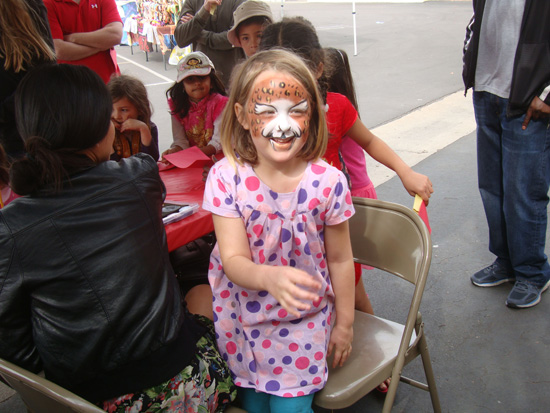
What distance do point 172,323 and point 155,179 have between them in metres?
0.41

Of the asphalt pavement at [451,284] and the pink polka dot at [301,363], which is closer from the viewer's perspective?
the pink polka dot at [301,363]

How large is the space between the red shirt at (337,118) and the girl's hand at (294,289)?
990 millimetres

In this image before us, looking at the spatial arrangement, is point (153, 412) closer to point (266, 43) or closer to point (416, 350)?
point (416, 350)

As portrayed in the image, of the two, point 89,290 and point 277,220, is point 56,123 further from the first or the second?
point 277,220

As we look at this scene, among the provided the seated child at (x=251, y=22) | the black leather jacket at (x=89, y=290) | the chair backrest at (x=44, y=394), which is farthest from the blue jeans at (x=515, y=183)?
the chair backrest at (x=44, y=394)

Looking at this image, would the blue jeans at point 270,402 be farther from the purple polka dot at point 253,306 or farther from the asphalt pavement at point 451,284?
the asphalt pavement at point 451,284

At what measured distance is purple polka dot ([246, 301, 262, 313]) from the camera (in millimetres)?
1604

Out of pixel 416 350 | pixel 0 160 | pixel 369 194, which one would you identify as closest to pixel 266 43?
A: pixel 369 194

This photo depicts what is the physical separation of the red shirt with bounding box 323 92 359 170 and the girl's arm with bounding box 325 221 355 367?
2.05ft

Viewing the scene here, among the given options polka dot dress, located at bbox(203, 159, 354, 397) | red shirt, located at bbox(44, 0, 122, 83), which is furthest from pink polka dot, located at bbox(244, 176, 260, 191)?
red shirt, located at bbox(44, 0, 122, 83)

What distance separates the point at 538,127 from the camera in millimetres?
2576

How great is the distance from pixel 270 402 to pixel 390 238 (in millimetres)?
720

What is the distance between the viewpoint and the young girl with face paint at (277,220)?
1.57m

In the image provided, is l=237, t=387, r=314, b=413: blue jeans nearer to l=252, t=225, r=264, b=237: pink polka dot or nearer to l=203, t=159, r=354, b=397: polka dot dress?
l=203, t=159, r=354, b=397: polka dot dress
